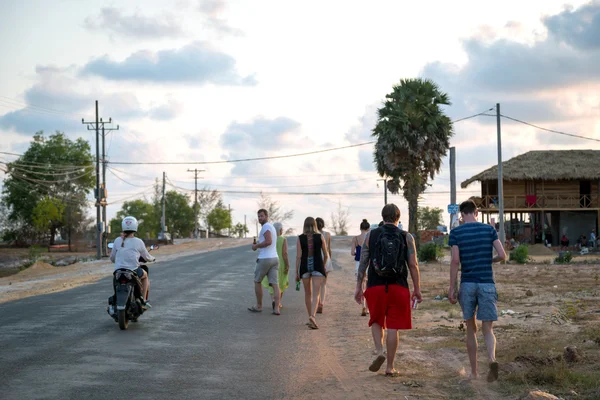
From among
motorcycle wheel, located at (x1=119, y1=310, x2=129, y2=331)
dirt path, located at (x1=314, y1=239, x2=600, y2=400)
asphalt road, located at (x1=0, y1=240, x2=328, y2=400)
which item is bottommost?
dirt path, located at (x1=314, y1=239, x2=600, y2=400)

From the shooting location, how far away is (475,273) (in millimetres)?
8555

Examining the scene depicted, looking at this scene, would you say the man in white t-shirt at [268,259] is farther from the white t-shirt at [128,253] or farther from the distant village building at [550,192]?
the distant village building at [550,192]

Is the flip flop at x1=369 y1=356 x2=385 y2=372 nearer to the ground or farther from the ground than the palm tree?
nearer to the ground

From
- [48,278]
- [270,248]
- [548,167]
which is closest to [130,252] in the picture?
[270,248]

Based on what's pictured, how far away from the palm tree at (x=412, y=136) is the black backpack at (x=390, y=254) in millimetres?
36046

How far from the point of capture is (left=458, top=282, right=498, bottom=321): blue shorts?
8.48 meters

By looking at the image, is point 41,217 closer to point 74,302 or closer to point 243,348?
point 74,302

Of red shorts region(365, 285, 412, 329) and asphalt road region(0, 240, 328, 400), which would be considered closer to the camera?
asphalt road region(0, 240, 328, 400)

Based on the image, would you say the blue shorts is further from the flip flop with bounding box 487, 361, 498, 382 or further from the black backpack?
the black backpack

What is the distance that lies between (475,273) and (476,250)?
25cm

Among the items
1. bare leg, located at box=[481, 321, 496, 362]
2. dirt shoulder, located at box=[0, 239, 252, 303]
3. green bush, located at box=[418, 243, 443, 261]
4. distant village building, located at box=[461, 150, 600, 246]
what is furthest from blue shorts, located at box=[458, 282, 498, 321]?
distant village building, located at box=[461, 150, 600, 246]

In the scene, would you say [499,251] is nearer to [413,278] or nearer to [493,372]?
[413,278]

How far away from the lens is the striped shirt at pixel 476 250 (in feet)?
28.0

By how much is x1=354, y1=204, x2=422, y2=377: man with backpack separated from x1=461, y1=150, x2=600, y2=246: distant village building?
1840 inches
